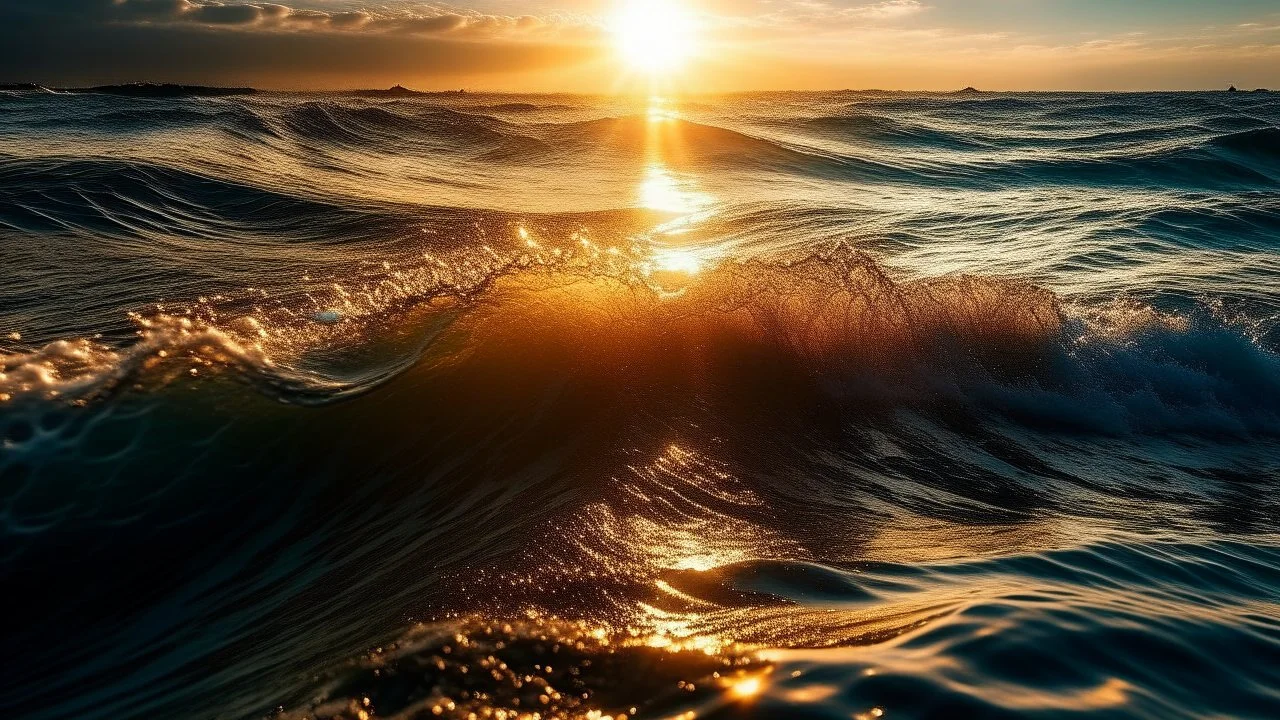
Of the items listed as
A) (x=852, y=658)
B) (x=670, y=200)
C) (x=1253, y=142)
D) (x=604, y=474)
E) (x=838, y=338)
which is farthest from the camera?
(x=1253, y=142)

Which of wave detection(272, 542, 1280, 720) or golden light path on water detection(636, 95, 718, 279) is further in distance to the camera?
golden light path on water detection(636, 95, 718, 279)

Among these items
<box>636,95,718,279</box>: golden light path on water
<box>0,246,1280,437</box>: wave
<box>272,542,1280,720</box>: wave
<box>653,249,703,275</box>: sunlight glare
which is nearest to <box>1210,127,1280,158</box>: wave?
<box>636,95,718,279</box>: golden light path on water

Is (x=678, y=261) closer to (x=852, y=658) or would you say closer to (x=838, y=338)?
(x=838, y=338)

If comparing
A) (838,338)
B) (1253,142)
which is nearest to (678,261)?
(838,338)

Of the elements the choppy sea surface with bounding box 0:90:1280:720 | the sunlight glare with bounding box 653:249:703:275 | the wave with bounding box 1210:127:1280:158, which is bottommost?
the choppy sea surface with bounding box 0:90:1280:720

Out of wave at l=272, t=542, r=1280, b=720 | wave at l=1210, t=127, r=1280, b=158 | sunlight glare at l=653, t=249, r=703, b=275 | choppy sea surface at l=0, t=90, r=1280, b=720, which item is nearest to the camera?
wave at l=272, t=542, r=1280, b=720

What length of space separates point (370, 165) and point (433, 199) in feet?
14.2

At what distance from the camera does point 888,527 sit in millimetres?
3707

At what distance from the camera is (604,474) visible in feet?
12.9

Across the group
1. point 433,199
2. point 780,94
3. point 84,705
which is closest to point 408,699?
point 84,705

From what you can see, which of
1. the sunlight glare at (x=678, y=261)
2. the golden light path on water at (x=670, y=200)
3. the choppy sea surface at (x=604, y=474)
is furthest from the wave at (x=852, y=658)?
the sunlight glare at (x=678, y=261)

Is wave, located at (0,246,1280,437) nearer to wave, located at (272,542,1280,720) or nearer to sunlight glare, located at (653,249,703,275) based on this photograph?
sunlight glare, located at (653,249,703,275)

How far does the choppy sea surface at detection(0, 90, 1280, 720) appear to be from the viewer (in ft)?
7.62

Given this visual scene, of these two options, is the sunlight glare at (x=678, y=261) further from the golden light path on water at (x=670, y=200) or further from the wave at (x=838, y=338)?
the wave at (x=838, y=338)
